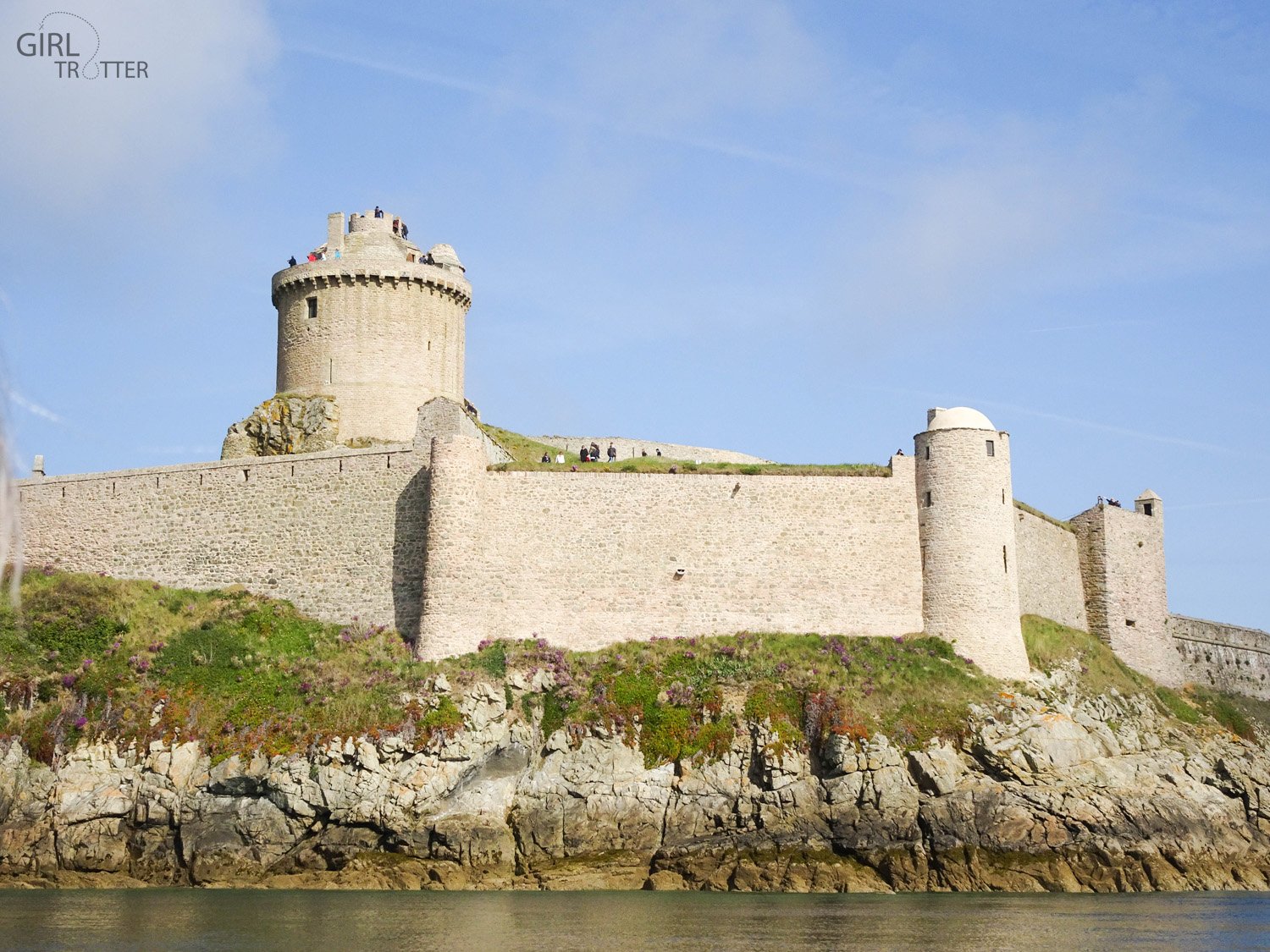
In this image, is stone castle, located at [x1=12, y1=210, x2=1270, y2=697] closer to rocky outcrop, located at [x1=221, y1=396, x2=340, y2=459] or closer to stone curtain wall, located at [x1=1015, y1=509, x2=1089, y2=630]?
stone curtain wall, located at [x1=1015, y1=509, x2=1089, y2=630]

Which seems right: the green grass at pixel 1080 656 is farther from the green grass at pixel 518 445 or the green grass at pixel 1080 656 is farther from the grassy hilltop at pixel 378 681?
the green grass at pixel 518 445

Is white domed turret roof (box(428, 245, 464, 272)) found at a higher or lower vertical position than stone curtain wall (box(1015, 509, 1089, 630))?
higher

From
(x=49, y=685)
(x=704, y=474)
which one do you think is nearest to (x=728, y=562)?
(x=704, y=474)

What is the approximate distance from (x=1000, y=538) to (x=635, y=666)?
12.1m

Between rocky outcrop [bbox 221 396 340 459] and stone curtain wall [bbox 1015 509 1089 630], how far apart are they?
76.6ft

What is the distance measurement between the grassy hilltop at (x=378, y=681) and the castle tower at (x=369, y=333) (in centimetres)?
886

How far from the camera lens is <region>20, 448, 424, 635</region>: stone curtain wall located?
4825 cm

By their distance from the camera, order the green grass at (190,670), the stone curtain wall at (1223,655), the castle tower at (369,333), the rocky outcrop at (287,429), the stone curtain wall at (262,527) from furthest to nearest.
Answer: the stone curtain wall at (1223,655) < the castle tower at (369,333) < the rocky outcrop at (287,429) < the stone curtain wall at (262,527) < the green grass at (190,670)

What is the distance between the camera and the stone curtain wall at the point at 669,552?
47.0 m

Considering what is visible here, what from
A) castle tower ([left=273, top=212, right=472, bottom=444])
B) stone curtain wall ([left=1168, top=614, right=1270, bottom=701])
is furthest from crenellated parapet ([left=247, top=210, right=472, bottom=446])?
stone curtain wall ([left=1168, top=614, right=1270, bottom=701])

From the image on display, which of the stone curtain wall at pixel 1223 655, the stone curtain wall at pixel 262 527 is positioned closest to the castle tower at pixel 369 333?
the stone curtain wall at pixel 262 527

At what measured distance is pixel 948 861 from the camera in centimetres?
4075

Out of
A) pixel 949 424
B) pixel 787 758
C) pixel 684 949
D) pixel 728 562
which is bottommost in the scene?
pixel 684 949

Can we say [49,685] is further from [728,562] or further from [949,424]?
[949,424]
